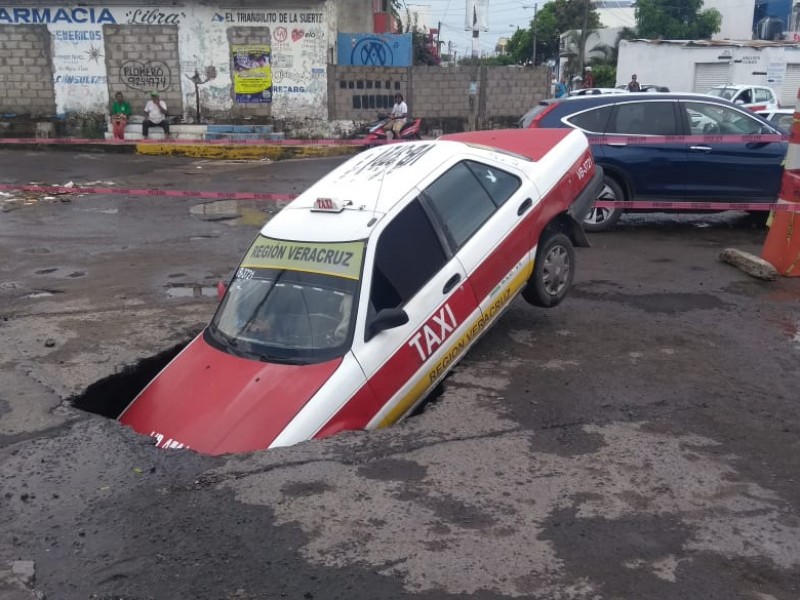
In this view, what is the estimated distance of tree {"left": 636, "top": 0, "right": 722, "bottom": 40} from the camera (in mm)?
49812

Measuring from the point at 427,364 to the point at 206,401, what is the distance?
138 centimetres

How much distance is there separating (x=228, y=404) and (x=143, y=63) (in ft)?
66.1

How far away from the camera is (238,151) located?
20.8m

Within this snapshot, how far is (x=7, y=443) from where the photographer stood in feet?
15.4

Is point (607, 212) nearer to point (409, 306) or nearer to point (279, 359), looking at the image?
point (409, 306)

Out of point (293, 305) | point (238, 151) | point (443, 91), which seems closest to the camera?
point (293, 305)

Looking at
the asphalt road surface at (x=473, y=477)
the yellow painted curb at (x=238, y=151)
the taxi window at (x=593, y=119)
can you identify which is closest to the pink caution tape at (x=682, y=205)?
the taxi window at (x=593, y=119)

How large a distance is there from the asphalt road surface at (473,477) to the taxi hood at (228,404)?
0.58 feet

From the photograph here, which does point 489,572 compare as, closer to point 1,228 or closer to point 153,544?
point 153,544

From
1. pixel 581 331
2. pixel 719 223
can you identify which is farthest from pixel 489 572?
pixel 719 223

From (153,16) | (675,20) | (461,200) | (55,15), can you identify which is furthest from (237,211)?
(675,20)

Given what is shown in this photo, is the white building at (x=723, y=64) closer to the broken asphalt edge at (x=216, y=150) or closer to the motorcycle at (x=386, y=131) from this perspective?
the motorcycle at (x=386, y=131)

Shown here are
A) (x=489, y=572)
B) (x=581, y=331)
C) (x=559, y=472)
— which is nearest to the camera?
(x=489, y=572)

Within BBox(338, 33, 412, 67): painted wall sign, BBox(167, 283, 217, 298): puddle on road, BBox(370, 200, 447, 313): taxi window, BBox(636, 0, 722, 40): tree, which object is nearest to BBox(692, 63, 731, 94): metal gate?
BBox(636, 0, 722, 40): tree
